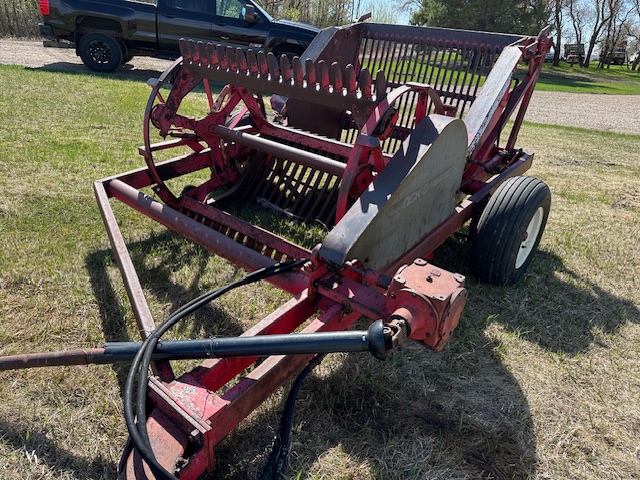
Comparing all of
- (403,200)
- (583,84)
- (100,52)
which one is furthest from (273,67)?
(583,84)

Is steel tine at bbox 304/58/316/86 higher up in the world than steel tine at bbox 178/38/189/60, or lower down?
lower down

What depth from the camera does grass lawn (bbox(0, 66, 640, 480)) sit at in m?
2.08

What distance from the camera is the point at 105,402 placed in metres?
2.24

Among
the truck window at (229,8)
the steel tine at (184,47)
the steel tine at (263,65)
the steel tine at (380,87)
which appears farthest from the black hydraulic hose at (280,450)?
the truck window at (229,8)

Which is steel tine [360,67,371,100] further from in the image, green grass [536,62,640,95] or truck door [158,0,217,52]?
green grass [536,62,640,95]

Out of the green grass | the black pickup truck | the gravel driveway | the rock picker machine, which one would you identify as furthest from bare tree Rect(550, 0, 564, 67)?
the rock picker machine

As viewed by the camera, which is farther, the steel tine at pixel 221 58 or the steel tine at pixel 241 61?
the steel tine at pixel 221 58

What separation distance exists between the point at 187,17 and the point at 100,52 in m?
2.25

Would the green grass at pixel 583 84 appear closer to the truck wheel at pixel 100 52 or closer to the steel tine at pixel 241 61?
the truck wheel at pixel 100 52

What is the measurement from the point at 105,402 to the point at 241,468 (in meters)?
0.72

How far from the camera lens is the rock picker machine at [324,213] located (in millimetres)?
1668

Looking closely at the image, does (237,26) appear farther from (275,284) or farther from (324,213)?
(275,284)

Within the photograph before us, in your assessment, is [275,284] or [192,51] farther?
[192,51]

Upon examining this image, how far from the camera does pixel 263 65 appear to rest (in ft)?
9.47
